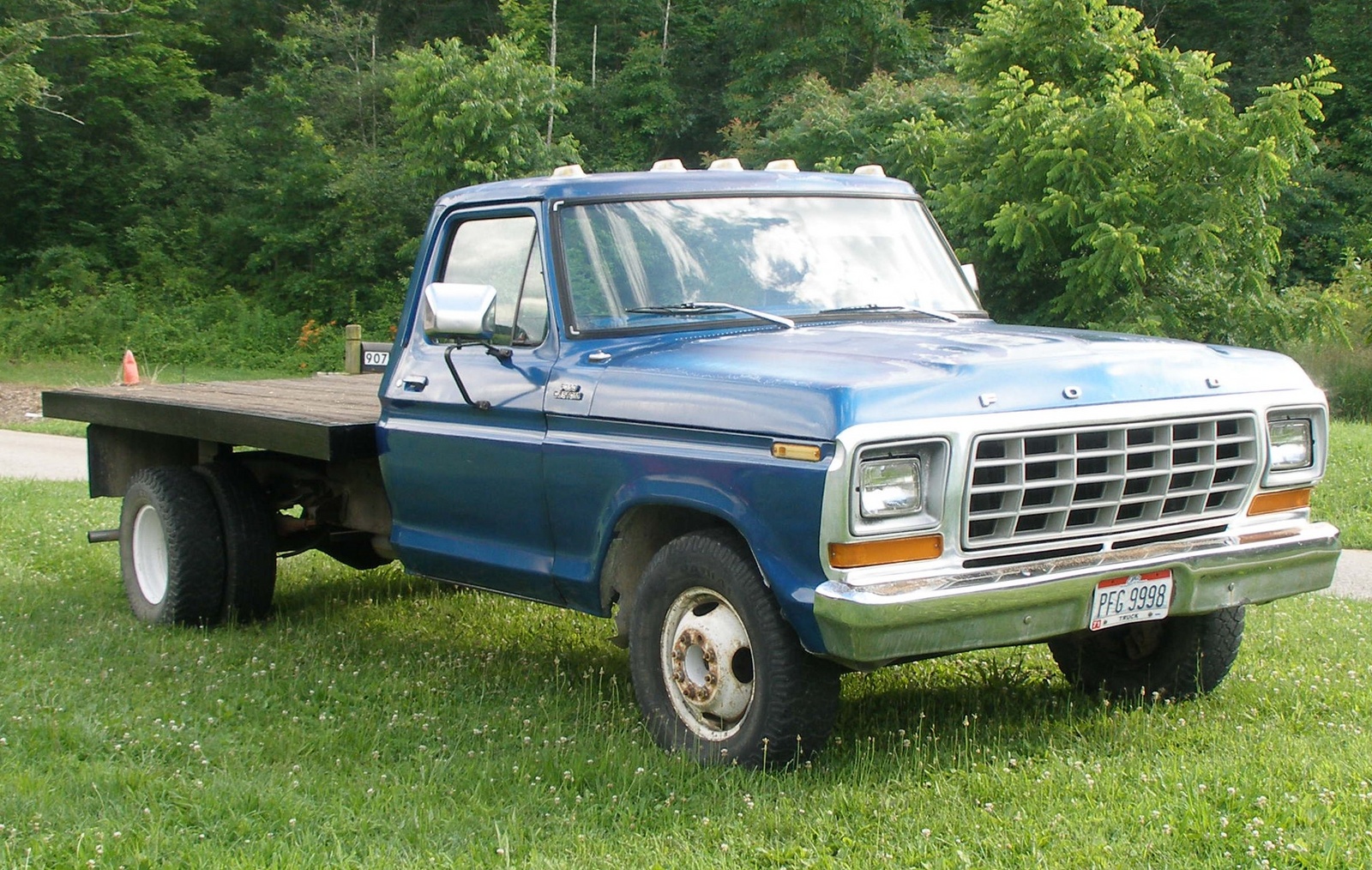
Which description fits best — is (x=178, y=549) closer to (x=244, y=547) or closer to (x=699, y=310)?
(x=244, y=547)

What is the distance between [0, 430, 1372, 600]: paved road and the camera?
936 cm

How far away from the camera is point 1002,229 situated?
57.9 feet

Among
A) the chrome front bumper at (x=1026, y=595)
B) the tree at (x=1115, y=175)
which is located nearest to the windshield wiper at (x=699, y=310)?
the chrome front bumper at (x=1026, y=595)

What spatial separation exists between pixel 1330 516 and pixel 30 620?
902cm

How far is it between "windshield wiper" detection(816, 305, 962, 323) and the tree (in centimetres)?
1173

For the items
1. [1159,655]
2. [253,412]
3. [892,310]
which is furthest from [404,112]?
[1159,655]

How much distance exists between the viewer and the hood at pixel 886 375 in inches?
175

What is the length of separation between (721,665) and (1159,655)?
6.50ft

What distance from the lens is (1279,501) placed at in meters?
5.34

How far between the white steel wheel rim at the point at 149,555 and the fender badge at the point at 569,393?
3.27m

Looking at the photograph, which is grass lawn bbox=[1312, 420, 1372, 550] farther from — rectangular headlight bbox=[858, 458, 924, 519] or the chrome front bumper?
rectangular headlight bbox=[858, 458, 924, 519]

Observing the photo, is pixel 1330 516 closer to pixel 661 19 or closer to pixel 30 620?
pixel 30 620

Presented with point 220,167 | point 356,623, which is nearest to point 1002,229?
point 356,623

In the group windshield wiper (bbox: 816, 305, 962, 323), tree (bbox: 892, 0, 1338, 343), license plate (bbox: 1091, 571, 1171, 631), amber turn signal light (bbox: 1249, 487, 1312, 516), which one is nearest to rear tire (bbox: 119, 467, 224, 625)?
windshield wiper (bbox: 816, 305, 962, 323)
